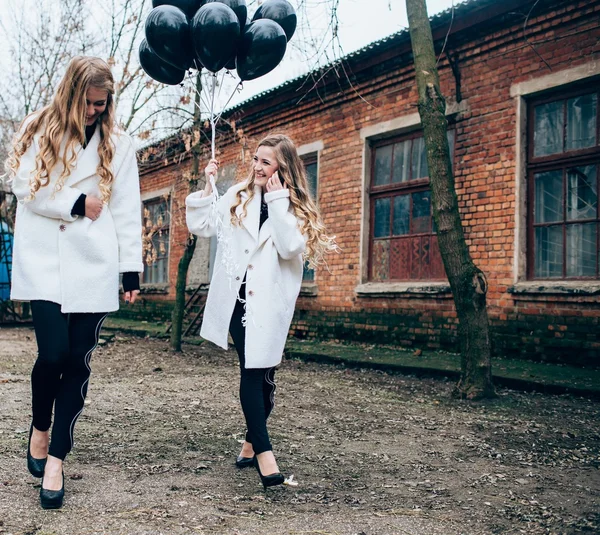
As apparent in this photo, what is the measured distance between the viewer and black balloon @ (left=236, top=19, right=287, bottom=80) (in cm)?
457

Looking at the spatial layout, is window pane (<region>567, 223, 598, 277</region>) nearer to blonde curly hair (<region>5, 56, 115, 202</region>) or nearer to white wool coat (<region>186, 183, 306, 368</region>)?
white wool coat (<region>186, 183, 306, 368</region>)

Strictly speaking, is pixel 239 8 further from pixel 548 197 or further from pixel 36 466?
pixel 548 197

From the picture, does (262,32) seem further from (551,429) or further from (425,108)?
(551,429)

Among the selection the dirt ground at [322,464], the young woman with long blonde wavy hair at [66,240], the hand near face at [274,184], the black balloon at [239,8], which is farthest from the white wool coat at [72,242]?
the black balloon at [239,8]

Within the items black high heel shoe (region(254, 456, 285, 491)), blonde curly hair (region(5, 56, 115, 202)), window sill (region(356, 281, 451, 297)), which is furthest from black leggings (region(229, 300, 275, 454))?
window sill (region(356, 281, 451, 297))

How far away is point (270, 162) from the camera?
3.56 m

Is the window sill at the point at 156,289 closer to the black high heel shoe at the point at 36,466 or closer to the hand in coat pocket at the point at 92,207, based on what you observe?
the black high heel shoe at the point at 36,466

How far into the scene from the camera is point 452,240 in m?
5.89

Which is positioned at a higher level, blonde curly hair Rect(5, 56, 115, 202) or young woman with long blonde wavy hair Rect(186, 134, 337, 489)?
blonde curly hair Rect(5, 56, 115, 202)

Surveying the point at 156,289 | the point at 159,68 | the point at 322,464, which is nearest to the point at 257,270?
the point at 322,464

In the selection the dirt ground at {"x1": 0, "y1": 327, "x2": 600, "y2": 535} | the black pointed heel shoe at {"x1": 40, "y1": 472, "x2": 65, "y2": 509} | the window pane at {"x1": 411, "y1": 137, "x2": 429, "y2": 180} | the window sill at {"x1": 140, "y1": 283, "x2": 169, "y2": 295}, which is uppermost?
the window pane at {"x1": 411, "y1": 137, "x2": 429, "y2": 180}

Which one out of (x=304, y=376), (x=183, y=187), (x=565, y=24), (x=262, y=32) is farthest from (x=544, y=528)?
(x=183, y=187)

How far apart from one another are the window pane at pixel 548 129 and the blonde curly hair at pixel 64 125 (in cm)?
615

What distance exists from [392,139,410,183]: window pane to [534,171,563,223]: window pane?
→ 222 cm
